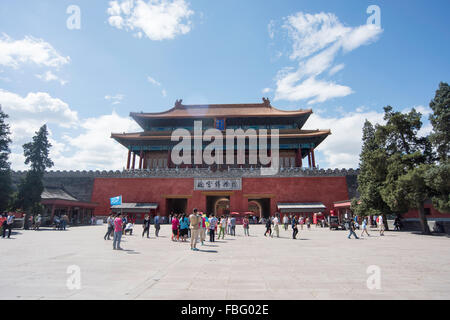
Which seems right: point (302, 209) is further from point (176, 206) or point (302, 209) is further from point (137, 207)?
point (137, 207)

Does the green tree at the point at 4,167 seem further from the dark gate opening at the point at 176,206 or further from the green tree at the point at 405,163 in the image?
the green tree at the point at 405,163

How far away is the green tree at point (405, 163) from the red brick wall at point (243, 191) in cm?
976

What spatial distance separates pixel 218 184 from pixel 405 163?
1710 cm

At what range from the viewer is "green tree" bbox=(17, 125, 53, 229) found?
20.3m

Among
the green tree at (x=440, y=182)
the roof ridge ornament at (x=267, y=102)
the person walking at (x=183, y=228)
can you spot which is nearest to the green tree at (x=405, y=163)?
the green tree at (x=440, y=182)

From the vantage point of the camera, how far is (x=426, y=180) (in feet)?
48.6

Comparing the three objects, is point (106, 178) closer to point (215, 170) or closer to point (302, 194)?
point (215, 170)

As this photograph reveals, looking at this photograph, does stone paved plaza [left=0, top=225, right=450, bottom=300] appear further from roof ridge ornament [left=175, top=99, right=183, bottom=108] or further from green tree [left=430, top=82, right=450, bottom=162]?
roof ridge ornament [left=175, top=99, right=183, bottom=108]

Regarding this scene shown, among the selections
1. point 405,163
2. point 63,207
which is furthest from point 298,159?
point 63,207

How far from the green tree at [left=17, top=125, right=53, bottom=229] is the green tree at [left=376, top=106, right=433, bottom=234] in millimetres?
26196

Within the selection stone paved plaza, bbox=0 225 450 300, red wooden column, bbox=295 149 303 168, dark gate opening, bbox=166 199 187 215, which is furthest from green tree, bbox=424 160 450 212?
dark gate opening, bbox=166 199 187 215

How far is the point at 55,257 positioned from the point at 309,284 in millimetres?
6879

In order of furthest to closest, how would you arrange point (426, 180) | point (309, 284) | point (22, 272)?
point (426, 180), point (22, 272), point (309, 284)
